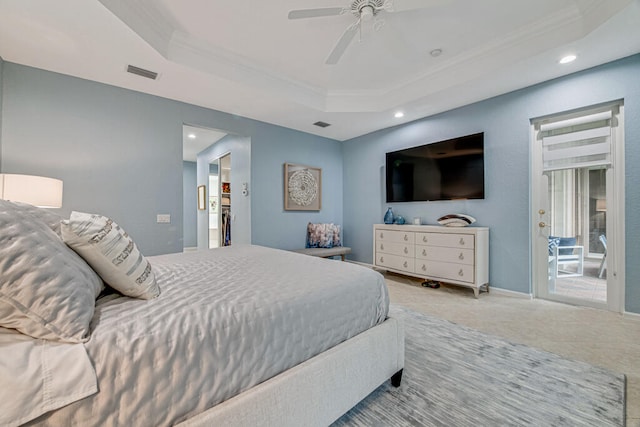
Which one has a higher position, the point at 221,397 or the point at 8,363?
the point at 8,363

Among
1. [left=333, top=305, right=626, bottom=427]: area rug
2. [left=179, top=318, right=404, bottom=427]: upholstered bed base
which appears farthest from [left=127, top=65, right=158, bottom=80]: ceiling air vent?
[left=333, top=305, right=626, bottom=427]: area rug

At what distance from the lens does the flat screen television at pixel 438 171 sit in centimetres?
344

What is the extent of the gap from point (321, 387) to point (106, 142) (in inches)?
133

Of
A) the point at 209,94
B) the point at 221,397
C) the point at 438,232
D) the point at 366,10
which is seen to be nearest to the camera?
the point at 221,397

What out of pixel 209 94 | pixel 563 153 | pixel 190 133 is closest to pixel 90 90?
pixel 209 94

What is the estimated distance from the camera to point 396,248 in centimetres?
393

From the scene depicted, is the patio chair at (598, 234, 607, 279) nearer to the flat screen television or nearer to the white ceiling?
the flat screen television

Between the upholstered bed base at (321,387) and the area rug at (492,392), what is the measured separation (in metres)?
0.14

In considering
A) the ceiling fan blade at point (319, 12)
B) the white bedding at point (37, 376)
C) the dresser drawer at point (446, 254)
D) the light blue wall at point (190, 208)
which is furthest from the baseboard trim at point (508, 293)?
the light blue wall at point (190, 208)

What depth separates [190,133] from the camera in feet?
16.4

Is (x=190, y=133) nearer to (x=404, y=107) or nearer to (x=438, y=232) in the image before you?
(x=404, y=107)

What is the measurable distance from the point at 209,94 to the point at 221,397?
330cm

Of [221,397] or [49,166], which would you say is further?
[49,166]

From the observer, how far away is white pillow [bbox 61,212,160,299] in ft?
3.11
